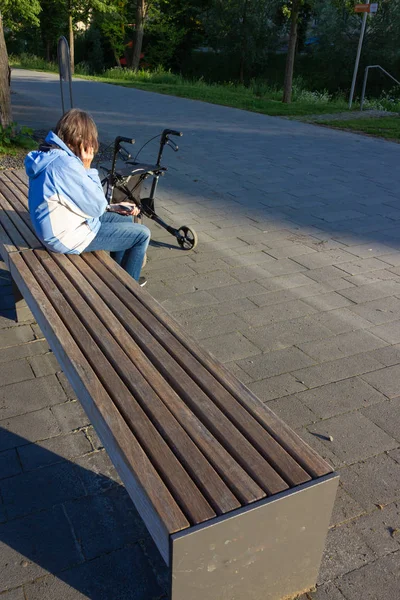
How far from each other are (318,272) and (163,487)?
3.43 m

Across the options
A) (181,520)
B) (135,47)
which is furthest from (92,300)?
(135,47)

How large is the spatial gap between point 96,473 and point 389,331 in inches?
89.7

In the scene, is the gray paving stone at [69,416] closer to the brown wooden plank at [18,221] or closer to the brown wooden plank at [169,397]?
the brown wooden plank at [169,397]

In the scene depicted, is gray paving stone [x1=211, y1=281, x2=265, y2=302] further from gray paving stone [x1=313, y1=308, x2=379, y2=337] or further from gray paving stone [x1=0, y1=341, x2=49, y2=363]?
gray paving stone [x1=0, y1=341, x2=49, y2=363]

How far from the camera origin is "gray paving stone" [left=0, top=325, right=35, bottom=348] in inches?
144

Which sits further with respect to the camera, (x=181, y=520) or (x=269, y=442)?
(x=269, y=442)

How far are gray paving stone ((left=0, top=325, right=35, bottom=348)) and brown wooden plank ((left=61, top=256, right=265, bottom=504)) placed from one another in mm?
739

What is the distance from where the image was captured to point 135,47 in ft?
107

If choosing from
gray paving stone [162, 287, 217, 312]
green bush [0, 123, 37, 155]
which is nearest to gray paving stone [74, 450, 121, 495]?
gray paving stone [162, 287, 217, 312]

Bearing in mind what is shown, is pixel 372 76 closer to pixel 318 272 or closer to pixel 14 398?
pixel 318 272

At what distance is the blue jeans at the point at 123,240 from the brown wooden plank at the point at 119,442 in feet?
2.98

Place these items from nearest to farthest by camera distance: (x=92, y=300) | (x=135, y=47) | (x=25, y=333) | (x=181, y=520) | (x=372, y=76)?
(x=181, y=520) < (x=92, y=300) < (x=25, y=333) < (x=135, y=47) < (x=372, y=76)

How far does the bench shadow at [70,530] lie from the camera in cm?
206

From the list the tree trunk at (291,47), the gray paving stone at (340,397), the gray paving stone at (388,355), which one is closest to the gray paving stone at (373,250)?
the gray paving stone at (388,355)
